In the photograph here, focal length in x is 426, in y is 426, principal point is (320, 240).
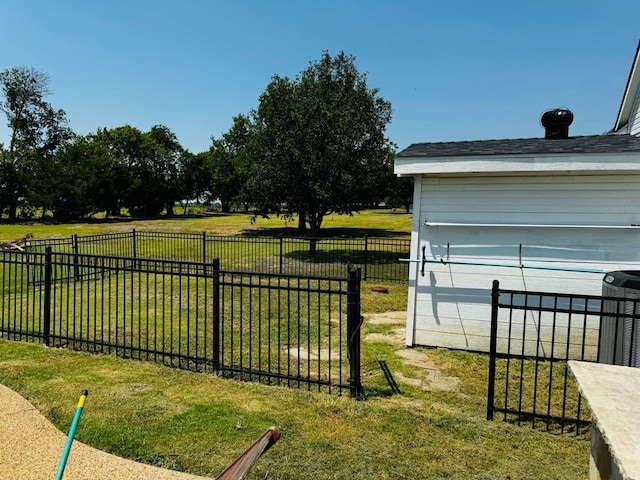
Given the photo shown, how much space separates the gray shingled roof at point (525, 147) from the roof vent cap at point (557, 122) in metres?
0.66

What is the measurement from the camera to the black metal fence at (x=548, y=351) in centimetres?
402

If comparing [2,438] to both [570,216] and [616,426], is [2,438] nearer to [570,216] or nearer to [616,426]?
[616,426]

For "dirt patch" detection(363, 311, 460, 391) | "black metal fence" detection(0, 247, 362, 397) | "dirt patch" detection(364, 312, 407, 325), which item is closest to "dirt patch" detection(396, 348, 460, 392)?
"dirt patch" detection(363, 311, 460, 391)

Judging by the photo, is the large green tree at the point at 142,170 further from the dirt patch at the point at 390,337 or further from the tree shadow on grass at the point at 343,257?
the dirt patch at the point at 390,337

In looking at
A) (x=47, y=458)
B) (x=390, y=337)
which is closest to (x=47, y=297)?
(x=47, y=458)

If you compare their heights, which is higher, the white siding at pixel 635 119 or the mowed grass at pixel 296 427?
the white siding at pixel 635 119

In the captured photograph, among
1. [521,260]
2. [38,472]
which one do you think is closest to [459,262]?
[521,260]

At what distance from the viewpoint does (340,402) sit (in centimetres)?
449

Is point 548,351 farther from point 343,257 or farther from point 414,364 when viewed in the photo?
point 343,257

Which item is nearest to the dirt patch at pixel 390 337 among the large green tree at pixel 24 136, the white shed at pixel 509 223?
the white shed at pixel 509 223

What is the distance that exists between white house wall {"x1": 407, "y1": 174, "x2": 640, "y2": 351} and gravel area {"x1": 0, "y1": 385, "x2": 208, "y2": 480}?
4.51 m

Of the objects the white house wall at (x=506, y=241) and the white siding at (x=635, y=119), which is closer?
the white house wall at (x=506, y=241)

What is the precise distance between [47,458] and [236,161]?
42.3m

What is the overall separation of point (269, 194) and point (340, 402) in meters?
16.3
